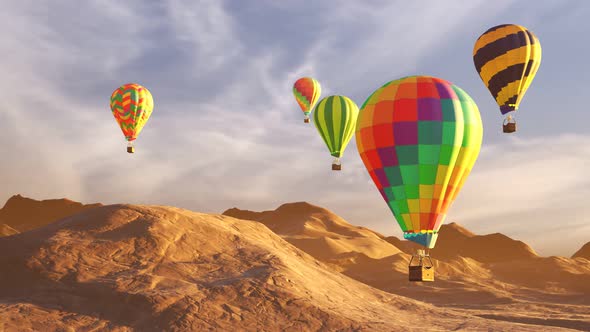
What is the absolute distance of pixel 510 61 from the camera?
4447 centimetres

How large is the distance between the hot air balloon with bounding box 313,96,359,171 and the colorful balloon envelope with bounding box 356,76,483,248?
18.7 metres

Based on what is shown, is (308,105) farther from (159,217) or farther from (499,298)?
(499,298)

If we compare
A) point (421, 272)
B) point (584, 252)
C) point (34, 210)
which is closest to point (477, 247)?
point (584, 252)

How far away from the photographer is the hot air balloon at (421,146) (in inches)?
1199

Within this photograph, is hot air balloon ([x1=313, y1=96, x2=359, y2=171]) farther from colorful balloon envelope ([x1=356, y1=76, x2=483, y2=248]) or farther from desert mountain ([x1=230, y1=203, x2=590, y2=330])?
colorful balloon envelope ([x1=356, y1=76, x2=483, y2=248])

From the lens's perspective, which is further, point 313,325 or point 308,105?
point 308,105

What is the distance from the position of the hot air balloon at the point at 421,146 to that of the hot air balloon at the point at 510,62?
45.2 ft

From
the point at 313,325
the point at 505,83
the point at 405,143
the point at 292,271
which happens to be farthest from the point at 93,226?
the point at 505,83

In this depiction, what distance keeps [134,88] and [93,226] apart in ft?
60.6

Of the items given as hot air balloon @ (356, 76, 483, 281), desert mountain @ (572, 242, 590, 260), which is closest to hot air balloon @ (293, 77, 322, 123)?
hot air balloon @ (356, 76, 483, 281)

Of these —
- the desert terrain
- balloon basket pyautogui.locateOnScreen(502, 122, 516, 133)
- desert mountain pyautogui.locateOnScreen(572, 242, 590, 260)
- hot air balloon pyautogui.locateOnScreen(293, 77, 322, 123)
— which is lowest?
the desert terrain

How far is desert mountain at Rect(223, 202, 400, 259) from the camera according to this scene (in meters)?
99.7

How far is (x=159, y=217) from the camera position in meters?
48.1

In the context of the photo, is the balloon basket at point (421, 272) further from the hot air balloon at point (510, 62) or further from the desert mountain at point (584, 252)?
the desert mountain at point (584, 252)
